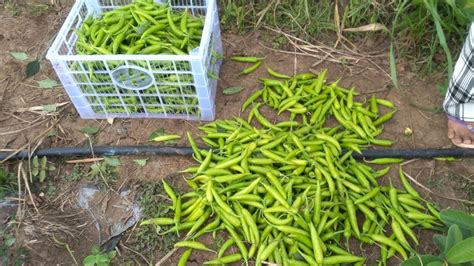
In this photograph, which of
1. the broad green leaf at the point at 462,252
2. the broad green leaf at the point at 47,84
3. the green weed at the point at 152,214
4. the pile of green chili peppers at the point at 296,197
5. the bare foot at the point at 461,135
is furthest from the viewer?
the broad green leaf at the point at 47,84

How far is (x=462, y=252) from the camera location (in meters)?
1.38

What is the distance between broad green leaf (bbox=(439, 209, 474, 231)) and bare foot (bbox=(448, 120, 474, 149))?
3.22 feet

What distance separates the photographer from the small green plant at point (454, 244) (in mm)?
1372

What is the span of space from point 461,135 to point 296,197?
1.08m

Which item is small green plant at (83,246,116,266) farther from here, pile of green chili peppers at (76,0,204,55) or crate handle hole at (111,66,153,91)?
pile of green chili peppers at (76,0,204,55)

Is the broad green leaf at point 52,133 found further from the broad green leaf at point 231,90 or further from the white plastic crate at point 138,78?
the broad green leaf at point 231,90

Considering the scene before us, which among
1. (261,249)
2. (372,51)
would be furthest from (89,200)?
(372,51)

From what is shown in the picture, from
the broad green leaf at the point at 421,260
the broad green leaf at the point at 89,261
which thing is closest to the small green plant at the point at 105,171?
the broad green leaf at the point at 89,261

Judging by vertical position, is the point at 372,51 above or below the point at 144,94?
below

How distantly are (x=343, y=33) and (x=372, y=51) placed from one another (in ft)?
0.80

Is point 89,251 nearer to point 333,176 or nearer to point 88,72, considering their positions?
point 88,72

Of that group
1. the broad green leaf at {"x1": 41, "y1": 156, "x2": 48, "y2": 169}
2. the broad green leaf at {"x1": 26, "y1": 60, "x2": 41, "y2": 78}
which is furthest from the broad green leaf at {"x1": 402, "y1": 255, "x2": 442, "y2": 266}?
the broad green leaf at {"x1": 26, "y1": 60, "x2": 41, "y2": 78}

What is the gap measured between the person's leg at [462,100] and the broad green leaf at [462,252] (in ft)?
3.73

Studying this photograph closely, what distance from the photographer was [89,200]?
2383 millimetres
